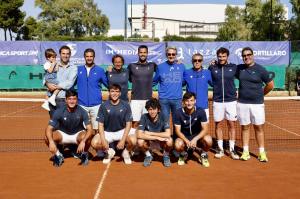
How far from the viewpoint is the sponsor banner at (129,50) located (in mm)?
23359

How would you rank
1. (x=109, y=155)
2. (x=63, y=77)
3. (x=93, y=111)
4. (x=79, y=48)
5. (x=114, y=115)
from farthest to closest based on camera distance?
(x=79, y=48) < (x=93, y=111) < (x=63, y=77) < (x=109, y=155) < (x=114, y=115)

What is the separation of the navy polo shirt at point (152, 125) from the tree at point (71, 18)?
46.1m

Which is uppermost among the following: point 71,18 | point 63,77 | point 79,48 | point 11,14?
point 71,18

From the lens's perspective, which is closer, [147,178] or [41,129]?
[147,178]

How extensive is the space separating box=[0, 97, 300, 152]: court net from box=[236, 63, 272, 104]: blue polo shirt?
1.56 metres

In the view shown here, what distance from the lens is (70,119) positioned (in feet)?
25.1

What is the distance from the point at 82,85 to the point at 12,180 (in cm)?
216

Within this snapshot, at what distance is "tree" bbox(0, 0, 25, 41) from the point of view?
3628 centimetres

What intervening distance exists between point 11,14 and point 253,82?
3308 centimetres

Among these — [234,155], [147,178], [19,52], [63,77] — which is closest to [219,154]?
[234,155]

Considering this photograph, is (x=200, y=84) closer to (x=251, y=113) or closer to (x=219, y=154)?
(x=251, y=113)

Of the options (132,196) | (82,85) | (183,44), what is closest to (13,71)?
(183,44)

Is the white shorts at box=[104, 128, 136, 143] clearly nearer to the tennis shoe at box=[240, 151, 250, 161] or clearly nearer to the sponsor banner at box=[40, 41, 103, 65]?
the tennis shoe at box=[240, 151, 250, 161]

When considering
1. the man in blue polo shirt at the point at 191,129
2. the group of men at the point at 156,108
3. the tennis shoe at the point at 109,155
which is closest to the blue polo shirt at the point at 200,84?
the group of men at the point at 156,108
